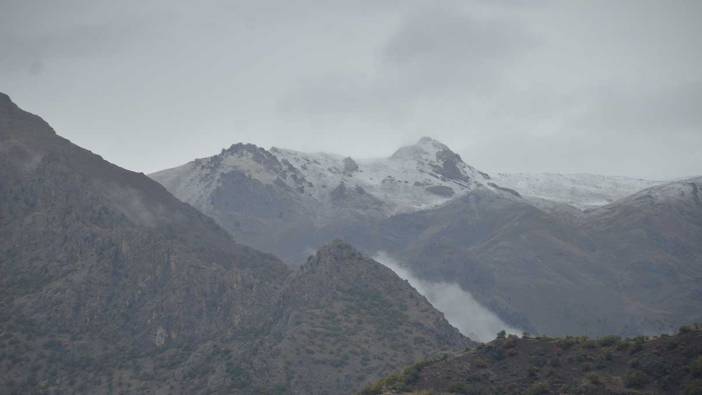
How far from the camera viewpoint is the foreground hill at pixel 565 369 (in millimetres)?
111875

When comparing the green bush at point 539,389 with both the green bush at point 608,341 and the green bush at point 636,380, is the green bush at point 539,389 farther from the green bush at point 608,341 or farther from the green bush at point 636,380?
the green bush at point 608,341

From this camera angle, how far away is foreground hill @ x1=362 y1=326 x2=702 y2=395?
11188cm

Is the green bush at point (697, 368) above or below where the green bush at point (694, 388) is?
Answer: above

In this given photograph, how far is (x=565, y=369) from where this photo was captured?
414 feet

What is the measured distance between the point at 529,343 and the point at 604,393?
28621 mm

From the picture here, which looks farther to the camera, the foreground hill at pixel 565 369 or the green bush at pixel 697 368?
the foreground hill at pixel 565 369

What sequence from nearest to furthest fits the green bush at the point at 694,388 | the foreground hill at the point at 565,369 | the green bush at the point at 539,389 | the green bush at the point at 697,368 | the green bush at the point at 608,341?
the green bush at the point at 694,388
the green bush at the point at 697,368
the foreground hill at the point at 565,369
the green bush at the point at 539,389
the green bush at the point at 608,341

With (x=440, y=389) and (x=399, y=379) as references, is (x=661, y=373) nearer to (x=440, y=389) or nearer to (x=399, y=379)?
(x=440, y=389)

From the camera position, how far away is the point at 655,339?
406 ft

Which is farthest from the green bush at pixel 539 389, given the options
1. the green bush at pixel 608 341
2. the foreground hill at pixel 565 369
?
the green bush at pixel 608 341

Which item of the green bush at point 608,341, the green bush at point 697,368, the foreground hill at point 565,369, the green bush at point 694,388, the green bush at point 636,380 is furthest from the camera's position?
the green bush at point 608,341

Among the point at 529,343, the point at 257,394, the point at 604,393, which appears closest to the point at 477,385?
the point at 529,343

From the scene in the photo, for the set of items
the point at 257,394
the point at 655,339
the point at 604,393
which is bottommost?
the point at 257,394

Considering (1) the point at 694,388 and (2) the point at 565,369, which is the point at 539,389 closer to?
(2) the point at 565,369
